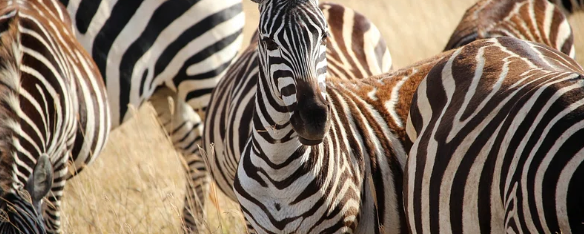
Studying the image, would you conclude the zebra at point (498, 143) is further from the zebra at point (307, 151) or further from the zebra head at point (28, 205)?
the zebra head at point (28, 205)

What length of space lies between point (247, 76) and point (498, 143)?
2.68 metres

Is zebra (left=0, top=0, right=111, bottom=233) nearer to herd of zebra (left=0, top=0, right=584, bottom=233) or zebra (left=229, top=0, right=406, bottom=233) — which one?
herd of zebra (left=0, top=0, right=584, bottom=233)

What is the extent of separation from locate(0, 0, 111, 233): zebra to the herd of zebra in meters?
0.01

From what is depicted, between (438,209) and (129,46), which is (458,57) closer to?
(438,209)

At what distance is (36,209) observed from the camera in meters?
4.12

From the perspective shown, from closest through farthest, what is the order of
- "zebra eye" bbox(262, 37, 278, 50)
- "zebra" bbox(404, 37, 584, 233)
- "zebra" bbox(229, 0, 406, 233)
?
"zebra" bbox(404, 37, 584, 233)
"zebra" bbox(229, 0, 406, 233)
"zebra eye" bbox(262, 37, 278, 50)

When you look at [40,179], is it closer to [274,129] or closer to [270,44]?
[274,129]

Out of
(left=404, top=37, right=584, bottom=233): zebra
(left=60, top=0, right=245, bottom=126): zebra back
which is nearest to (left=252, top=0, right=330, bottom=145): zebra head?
(left=404, top=37, right=584, bottom=233): zebra

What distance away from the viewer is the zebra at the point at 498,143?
7.23 ft

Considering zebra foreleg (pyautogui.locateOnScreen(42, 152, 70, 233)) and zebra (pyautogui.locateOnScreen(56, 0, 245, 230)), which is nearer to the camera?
zebra foreleg (pyautogui.locateOnScreen(42, 152, 70, 233))

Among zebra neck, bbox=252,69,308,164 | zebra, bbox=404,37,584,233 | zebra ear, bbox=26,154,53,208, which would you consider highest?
zebra ear, bbox=26,154,53,208

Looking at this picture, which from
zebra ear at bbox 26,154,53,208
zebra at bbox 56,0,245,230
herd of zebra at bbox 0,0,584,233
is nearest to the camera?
herd of zebra at bbox 0,0,584,233

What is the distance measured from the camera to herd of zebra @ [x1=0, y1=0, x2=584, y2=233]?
2.50 meters

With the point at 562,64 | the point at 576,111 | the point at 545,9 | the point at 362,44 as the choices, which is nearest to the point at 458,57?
the point at 562,64
